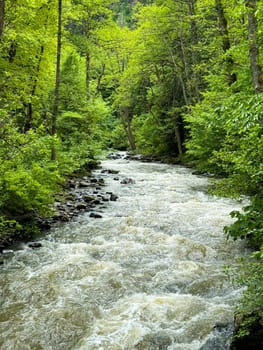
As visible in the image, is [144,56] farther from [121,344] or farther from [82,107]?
[121,344]

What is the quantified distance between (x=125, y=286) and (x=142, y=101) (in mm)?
24592

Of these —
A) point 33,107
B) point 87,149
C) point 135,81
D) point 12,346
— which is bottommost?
point 12,346

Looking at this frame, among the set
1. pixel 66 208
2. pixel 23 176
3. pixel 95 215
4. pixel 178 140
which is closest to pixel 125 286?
pixel 23 176

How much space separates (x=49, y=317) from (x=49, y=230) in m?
Result: 4.59

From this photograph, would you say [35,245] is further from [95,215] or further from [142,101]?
[142,101]

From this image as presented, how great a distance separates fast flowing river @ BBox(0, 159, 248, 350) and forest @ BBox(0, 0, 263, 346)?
772 mm

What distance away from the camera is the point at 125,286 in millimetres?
6594

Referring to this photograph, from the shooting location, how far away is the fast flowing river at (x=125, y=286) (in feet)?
16.6

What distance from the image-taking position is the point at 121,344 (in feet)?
15.9

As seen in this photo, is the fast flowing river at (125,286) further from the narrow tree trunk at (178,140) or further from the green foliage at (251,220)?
the narrow tree trunk at (178,140)

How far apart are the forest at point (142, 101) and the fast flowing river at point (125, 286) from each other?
77 centimetres

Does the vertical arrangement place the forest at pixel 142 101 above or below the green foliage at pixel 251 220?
above

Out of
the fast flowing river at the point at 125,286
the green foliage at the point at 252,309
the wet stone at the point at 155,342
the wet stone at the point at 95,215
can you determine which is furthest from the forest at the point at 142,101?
the wet stone at the point at 95,215

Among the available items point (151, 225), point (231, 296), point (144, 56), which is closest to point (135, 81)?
point (144, 56)
